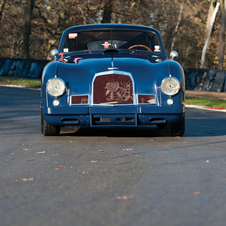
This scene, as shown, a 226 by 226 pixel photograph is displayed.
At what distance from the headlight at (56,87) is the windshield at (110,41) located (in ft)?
5.21

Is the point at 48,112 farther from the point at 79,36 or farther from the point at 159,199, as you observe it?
the point at 159,199

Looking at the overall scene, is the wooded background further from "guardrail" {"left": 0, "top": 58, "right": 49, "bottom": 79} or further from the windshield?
the windshield

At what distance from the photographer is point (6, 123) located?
1008 cm

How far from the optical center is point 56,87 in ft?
25.2

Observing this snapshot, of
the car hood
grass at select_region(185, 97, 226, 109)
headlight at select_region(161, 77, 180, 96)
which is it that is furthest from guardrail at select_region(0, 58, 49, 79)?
headlight at select_region(161, 77, 180, 96)

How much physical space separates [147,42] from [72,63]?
1.99 metres

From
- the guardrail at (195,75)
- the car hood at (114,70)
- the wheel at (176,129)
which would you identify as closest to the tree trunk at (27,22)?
the guardrail at (195,75)

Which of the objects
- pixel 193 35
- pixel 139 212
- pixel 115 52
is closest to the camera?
pixel 139 212

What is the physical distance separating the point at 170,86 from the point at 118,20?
3314cm

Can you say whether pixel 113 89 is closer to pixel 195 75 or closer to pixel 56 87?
pixel 56 87

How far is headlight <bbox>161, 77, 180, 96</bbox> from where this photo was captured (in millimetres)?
7668

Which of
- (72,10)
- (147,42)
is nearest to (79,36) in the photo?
(147,42)

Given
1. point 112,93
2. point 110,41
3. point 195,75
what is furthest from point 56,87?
point 195,75

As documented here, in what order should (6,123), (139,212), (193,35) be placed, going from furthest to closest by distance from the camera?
Answer: (193,35)
(6,123)
(139,212)
